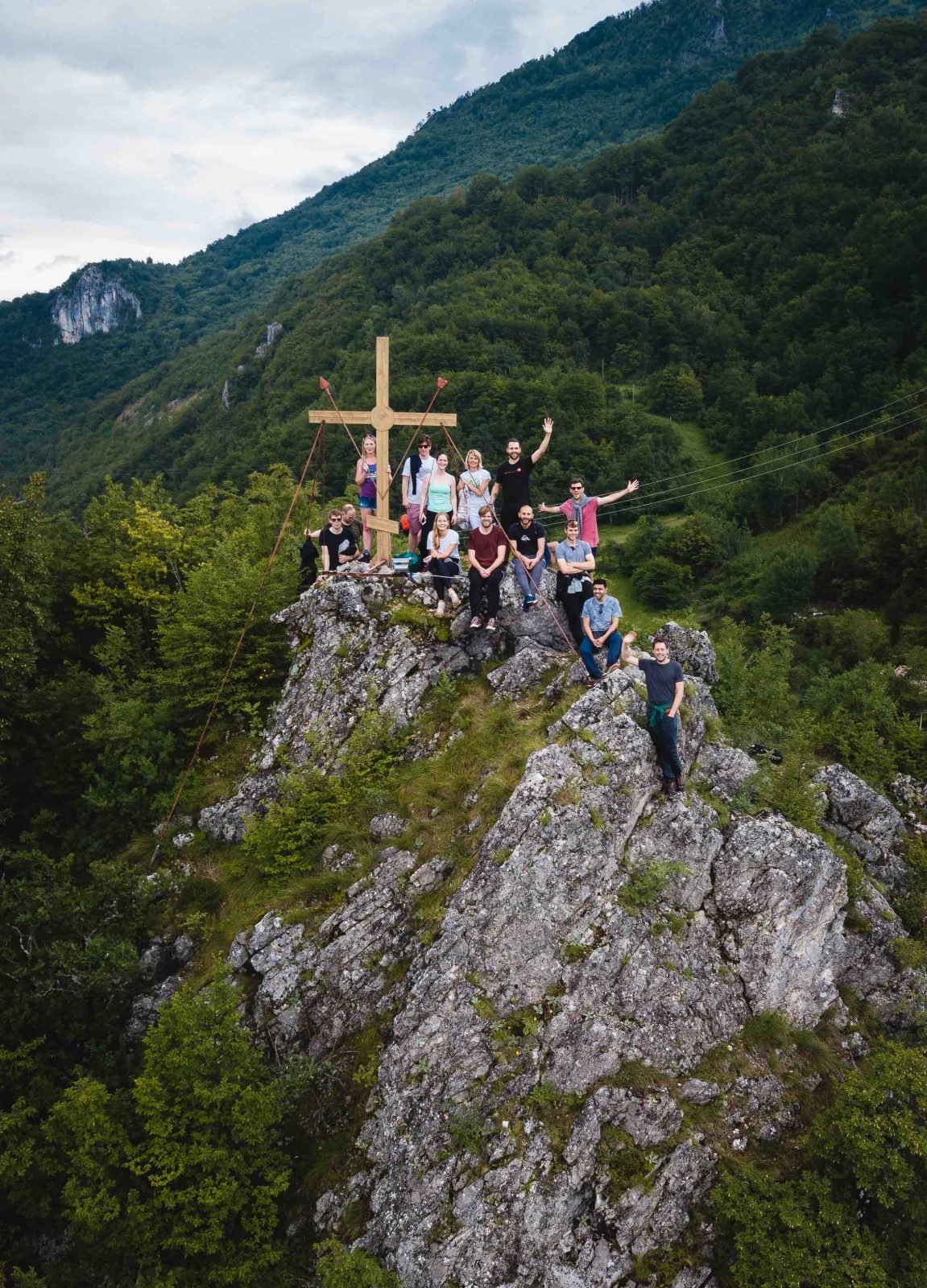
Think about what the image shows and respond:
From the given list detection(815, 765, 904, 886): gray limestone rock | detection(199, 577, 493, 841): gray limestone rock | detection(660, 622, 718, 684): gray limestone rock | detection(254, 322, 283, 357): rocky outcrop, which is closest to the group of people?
detection(199, 577, 493, 841): gray limestone rock

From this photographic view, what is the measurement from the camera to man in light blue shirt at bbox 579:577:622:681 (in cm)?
1052

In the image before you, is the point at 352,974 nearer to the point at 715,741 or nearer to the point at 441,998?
the point at 441,998

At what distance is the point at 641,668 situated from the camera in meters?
9.69

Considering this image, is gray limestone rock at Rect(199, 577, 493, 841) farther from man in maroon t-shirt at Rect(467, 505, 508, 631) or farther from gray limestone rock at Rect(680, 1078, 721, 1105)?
gray limestone rock at Rect(680, 1078, 721, 1105)

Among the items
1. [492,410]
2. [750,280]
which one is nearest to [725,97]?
[750,280]

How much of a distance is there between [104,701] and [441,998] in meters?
9.05

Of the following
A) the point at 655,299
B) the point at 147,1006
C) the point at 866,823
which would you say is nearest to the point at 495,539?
the point at 866,823

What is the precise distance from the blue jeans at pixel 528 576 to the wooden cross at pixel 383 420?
7.83 feet

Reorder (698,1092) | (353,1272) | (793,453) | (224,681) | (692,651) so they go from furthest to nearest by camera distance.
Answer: (793,453), (692,651), (224,681), (698,1092), (353,1272)

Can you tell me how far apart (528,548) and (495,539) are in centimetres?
96

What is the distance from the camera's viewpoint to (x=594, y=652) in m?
10.9

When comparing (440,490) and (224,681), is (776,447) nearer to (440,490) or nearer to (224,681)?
(440,490)

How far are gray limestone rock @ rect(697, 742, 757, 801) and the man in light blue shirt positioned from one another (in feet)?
6.24

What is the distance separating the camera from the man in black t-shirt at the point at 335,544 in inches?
537
